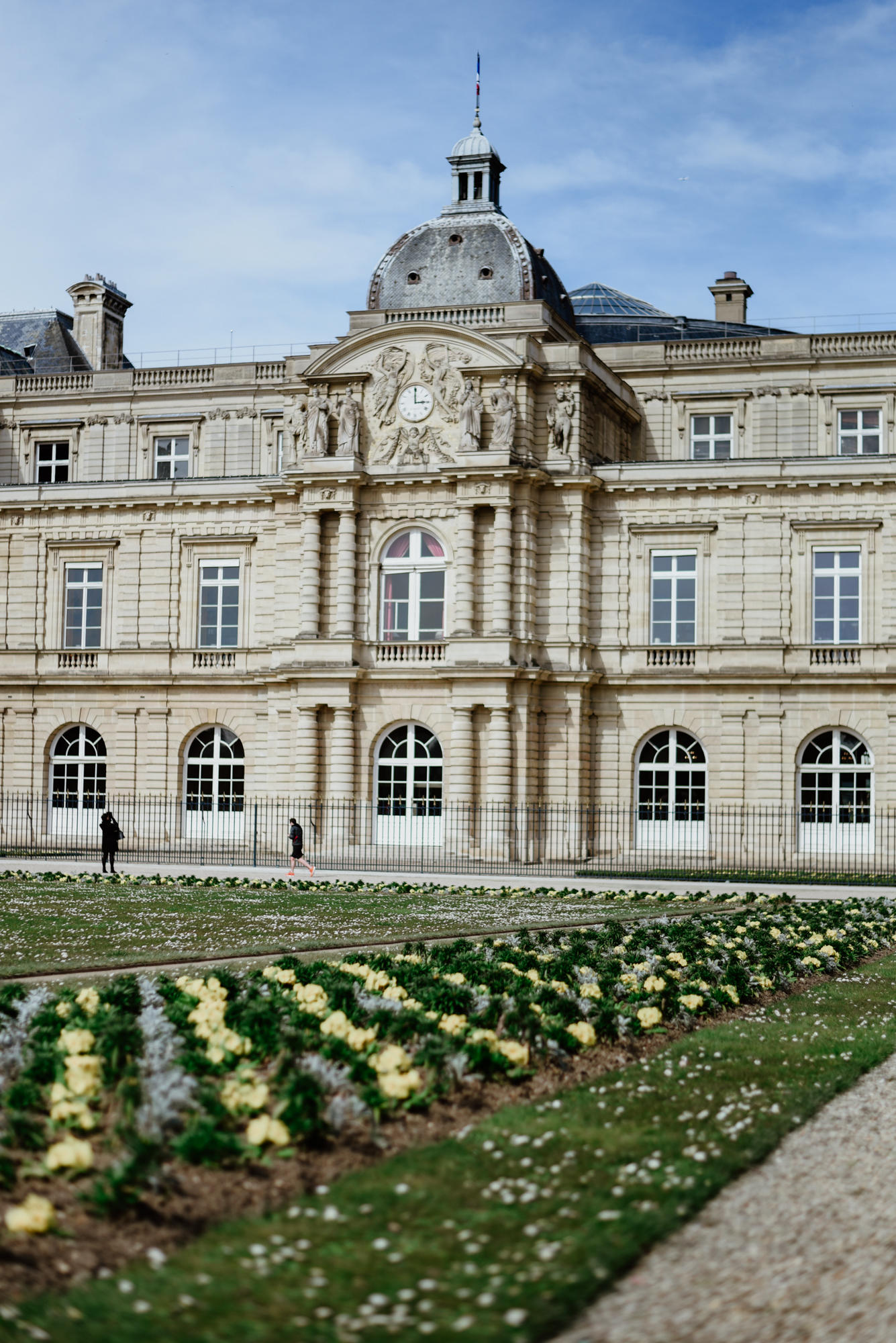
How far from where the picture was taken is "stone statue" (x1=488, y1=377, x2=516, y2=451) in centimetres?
4109

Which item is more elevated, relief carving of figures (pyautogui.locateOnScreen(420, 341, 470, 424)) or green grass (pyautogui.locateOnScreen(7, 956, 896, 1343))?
relief carving of figures (pyautogui.locateOnScreen(420, 341, 470, 424))

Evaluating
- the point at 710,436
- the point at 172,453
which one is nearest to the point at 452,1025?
the point at 710,436

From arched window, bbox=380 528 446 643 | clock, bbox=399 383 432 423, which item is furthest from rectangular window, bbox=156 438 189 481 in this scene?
arched window, bbox=380 528 446 643

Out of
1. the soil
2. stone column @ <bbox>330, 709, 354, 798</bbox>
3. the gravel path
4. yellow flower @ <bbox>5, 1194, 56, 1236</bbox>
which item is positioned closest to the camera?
the gravel path

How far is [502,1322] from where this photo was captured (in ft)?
21.4

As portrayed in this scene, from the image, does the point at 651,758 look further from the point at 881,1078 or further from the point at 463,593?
the point at 881,1078

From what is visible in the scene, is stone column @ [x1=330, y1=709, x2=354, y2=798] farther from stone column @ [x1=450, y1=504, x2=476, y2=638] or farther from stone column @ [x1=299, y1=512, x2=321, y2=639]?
stone column @ [x1=450, y1=504, x2=476, y2=638]

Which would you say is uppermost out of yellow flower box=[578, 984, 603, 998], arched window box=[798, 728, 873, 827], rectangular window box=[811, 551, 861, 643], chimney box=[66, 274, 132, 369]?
chimney box=[66, 274, 132, 369]

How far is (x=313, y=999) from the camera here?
12.1 m

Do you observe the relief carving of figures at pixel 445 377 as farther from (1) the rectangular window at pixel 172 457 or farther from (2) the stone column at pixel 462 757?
(1) the rectangular window at pixel 172 457

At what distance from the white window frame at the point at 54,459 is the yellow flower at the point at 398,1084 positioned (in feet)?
150

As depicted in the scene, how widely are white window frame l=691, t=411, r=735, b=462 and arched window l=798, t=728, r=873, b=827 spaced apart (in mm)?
11096

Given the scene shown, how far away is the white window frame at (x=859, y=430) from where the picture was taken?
1807 inches

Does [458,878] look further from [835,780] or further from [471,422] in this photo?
[471,422]
